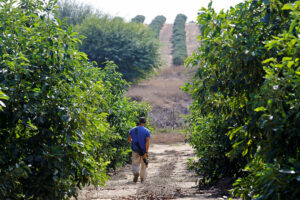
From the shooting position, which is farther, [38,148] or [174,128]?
[174,128]

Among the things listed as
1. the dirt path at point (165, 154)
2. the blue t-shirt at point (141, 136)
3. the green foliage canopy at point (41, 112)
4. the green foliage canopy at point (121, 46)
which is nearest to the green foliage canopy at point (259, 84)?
the green foliage canopy at point (41, 112)

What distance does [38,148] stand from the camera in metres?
4.19

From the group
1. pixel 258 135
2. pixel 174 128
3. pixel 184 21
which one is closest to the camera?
pixel 258 135

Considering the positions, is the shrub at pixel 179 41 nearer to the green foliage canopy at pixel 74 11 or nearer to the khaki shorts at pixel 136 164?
the green foliage canopy at pixel 74 11

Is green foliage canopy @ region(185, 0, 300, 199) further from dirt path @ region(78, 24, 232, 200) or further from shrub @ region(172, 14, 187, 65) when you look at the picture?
shrub @ region(172, 14, 187, 65)

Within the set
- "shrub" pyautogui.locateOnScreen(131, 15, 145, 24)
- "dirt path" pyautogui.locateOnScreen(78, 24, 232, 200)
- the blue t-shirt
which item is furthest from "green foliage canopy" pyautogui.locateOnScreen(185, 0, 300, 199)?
"shrub" pyautogui.locateOnScreen(131, 15, 145, 24)

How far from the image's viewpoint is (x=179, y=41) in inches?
2514

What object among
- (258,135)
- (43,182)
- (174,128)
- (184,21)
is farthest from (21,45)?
(184,21)

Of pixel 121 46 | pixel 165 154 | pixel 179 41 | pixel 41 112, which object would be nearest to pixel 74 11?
pixel 121 46

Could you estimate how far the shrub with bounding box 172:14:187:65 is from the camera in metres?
54.1

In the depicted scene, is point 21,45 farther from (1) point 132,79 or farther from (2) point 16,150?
(1) point 132,79

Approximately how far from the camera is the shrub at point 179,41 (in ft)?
178

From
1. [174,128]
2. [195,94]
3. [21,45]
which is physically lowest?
[174,128]

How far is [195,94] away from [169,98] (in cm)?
3724
